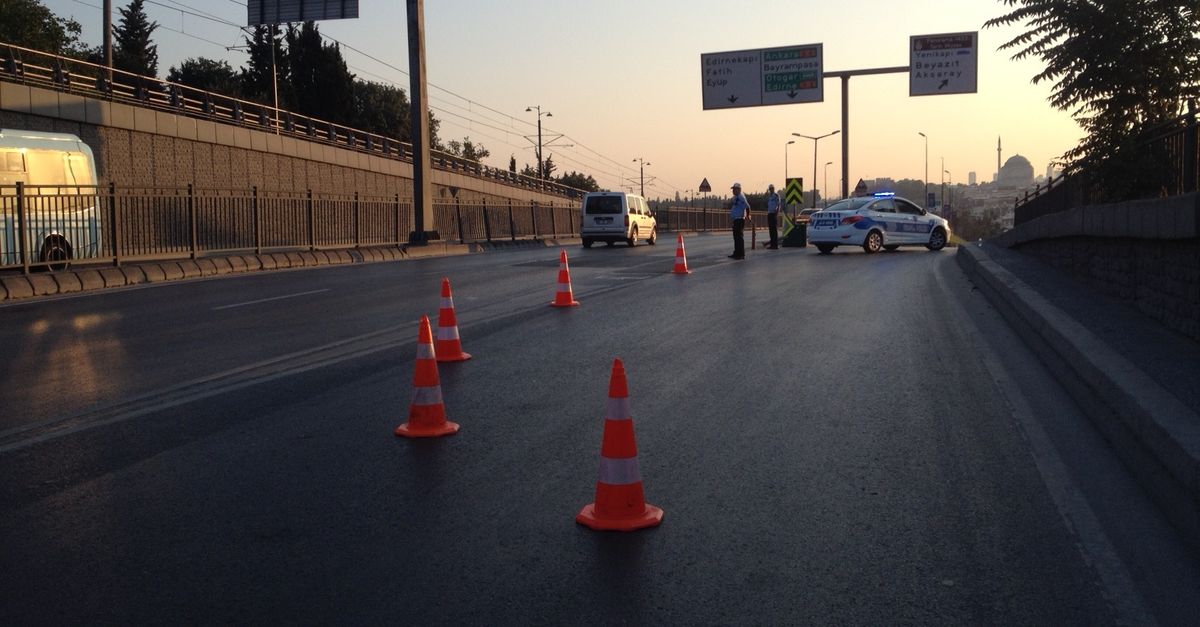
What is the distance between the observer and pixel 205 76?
84188mm

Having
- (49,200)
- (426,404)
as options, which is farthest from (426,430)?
(49,200)

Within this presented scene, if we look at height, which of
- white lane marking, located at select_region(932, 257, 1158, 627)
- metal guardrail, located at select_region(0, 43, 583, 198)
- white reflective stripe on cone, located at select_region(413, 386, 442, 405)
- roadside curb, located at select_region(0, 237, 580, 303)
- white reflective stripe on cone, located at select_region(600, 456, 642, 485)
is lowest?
white lane marking, located at select_region(932, 257, 1158, 627)

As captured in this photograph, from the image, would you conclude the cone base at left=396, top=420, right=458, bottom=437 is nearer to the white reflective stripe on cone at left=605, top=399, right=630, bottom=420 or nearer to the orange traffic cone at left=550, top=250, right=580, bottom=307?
the white reflective stripe on cone at left=605, top=399, right=630, bottom=420

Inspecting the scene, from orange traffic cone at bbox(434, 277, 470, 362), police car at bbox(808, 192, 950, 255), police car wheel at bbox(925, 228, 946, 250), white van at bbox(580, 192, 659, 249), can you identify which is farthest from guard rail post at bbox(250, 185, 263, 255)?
police car wheel at bbox(925, 228, 946, 250)

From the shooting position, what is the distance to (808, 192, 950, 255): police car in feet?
90.6

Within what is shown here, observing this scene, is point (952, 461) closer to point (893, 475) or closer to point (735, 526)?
point (893, 475)

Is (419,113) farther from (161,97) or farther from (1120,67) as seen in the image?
(1120,67)

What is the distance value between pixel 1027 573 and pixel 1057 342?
534cm

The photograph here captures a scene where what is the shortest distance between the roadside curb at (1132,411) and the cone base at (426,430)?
145 inches

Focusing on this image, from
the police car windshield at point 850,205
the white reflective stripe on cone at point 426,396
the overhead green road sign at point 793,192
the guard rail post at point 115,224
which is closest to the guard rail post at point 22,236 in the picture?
the guard rail post at point 115,224

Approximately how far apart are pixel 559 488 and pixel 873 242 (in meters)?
23.9

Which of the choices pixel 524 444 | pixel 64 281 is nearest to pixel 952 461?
pixel 524 444

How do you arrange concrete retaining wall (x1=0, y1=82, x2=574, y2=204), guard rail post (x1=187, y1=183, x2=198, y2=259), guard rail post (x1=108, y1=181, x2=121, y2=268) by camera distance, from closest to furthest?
1. guard rail post (x1=108, y1=181, x2=121, y2=268)
2. guard rail post (x1=187, y1=183, x2=198, y2=259)
3. concrete retaining wall (x1=0, y1=82, x2=574, y2=204)

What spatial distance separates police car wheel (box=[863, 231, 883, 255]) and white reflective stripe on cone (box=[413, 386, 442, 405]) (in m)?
22.7
